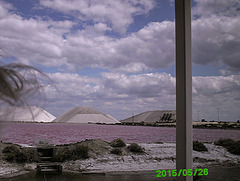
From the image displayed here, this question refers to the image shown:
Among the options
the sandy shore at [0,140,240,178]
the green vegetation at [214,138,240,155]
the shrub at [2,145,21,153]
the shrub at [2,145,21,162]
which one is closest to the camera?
the sandy shore at [0,140,240,178]

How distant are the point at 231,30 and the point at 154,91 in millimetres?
6685

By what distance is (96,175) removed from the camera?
16.8 ft

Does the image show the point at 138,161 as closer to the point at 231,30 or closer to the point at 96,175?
the point at 96,175

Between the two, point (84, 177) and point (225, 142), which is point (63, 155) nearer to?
point (84, 177)

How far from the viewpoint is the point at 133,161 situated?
626 cm

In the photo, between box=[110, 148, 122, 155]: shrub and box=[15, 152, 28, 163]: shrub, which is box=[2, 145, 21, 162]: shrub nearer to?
Result: box=[15, 152, 28, 163]: shrub

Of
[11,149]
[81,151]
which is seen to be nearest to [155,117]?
[81,151]

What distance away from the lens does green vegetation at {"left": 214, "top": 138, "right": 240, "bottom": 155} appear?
7.16 meters

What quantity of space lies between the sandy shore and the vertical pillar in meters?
3.58

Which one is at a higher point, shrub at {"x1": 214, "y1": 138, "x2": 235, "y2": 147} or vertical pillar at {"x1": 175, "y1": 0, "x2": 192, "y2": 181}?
vertical pillar at {"x1": 175, "y1": 0, "x2": 192, "y2": 181}

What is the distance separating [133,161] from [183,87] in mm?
4418

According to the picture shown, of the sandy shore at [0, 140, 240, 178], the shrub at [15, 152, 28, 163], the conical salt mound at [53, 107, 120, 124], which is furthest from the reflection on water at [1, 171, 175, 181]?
the conical salt mound at [53, 107, 120, 124]

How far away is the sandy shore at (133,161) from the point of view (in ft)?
18.2

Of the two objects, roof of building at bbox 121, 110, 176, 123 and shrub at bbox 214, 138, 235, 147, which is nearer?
shrub at bbox 214, 138, 235, 147
